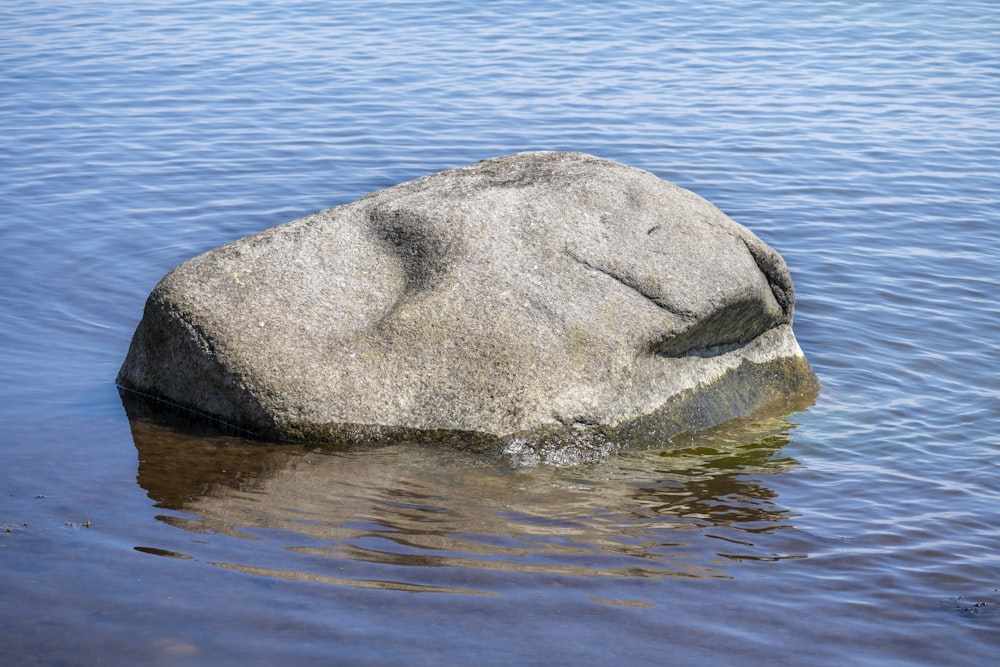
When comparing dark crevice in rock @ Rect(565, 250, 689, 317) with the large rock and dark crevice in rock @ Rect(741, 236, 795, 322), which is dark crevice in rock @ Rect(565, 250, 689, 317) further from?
dark crevice in rock @ Rect(741, 236, 795, 322)

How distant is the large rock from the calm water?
0.88ft

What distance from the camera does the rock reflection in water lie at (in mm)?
4852

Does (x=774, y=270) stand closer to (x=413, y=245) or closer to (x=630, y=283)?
(x=630, y=283)

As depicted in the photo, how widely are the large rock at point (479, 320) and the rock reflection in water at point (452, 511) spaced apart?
22 cm

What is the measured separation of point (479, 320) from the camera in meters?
6.26

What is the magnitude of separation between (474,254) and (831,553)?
8.76 feet

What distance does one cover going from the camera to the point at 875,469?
646cm

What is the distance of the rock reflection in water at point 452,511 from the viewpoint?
15.9 feet

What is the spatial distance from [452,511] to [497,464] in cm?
63

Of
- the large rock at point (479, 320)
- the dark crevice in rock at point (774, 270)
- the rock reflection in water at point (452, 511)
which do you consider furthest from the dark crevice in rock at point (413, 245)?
the dark crevice in rock at point (774, 270)

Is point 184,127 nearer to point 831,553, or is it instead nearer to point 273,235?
point 273,235

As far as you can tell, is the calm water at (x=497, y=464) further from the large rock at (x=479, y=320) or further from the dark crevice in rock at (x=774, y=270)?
the dark crevice in rock at (x=774, y=270)

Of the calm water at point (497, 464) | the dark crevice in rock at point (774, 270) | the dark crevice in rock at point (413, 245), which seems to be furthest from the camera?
the dark crevice in rock at point (774, 270)

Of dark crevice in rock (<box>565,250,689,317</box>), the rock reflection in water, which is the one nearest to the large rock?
dark crevice in rock (<box>565,250,689,317</box>)
